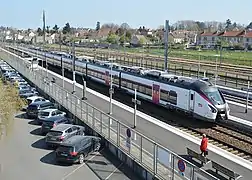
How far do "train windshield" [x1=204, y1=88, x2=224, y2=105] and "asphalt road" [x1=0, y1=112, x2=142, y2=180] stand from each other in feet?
26.0

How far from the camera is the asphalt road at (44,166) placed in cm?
1658

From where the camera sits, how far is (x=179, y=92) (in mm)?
25312

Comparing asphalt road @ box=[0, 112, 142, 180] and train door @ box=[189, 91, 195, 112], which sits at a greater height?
train door @ box=[189, 91, 195, 112]

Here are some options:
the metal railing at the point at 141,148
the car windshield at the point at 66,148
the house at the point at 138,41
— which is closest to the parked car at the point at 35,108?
the metal railing at the point at 141,148

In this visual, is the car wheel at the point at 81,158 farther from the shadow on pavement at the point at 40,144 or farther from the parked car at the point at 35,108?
the parked car at the point at 35,108

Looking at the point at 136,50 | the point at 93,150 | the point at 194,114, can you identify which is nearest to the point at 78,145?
the point at 93,150

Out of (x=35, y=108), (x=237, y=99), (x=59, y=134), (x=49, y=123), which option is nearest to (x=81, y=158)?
(x=59, y=134)

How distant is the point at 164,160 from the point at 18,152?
31.6 ft

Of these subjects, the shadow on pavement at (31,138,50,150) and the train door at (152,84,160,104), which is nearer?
the shadow on pavement at (31,138,50,150)

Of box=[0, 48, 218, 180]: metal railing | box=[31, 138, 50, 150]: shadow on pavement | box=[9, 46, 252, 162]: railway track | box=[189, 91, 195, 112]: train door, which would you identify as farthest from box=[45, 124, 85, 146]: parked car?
box=[189, 91, 195, 112]: train door

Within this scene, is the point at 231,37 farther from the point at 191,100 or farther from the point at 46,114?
the point at 46,114

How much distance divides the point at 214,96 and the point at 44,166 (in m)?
11.6

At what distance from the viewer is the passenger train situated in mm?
23109

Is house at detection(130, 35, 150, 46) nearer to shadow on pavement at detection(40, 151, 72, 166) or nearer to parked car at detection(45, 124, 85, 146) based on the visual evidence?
parked car at detection(45, 124, 85, 146)
